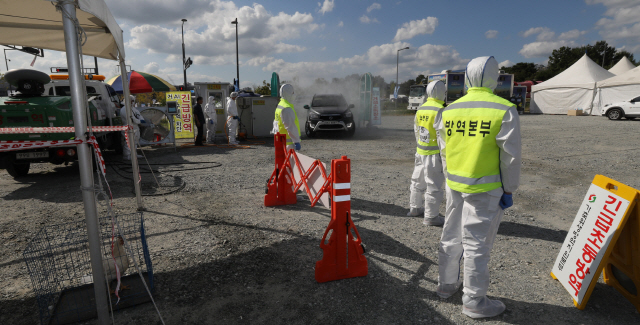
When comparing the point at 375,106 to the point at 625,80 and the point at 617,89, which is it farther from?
the point at 617,89

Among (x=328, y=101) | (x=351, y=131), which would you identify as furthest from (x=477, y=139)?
(x=328, y=101)

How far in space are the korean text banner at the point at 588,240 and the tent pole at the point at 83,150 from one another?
391cm

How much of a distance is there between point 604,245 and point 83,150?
4.17 m

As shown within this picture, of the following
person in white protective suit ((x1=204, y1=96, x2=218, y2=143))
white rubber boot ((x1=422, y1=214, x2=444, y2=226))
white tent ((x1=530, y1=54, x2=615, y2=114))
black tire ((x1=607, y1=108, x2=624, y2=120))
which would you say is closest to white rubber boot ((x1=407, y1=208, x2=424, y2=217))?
white rubber boot ((x1=422, y1=214, x2=444, y2=226))

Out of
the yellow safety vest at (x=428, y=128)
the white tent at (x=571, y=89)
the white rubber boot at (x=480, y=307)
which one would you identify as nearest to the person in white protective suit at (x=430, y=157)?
the yellow safety vest at (x=428, y=128)

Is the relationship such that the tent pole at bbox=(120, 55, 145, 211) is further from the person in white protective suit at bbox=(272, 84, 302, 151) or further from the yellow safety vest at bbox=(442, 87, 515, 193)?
the yellow safety vest at bbox=(442, 87, 515, 193)

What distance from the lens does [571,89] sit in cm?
2709

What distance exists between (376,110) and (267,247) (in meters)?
15.2

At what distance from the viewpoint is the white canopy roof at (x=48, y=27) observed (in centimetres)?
386

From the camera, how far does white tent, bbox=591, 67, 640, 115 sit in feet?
74.8

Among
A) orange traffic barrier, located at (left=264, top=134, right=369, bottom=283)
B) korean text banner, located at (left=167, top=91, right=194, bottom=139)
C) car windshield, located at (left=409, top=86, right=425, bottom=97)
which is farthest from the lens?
car windshield, located at (left=409, top=86, right=425, bottom=97)

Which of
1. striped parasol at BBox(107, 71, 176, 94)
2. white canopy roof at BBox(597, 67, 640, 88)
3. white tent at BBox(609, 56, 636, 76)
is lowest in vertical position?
striped parasol at BBox(107, 71, 176, 94)

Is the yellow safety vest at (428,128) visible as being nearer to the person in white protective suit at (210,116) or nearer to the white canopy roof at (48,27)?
the white canopy roof at (48,27)

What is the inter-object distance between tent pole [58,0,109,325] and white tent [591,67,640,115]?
3019 cm
